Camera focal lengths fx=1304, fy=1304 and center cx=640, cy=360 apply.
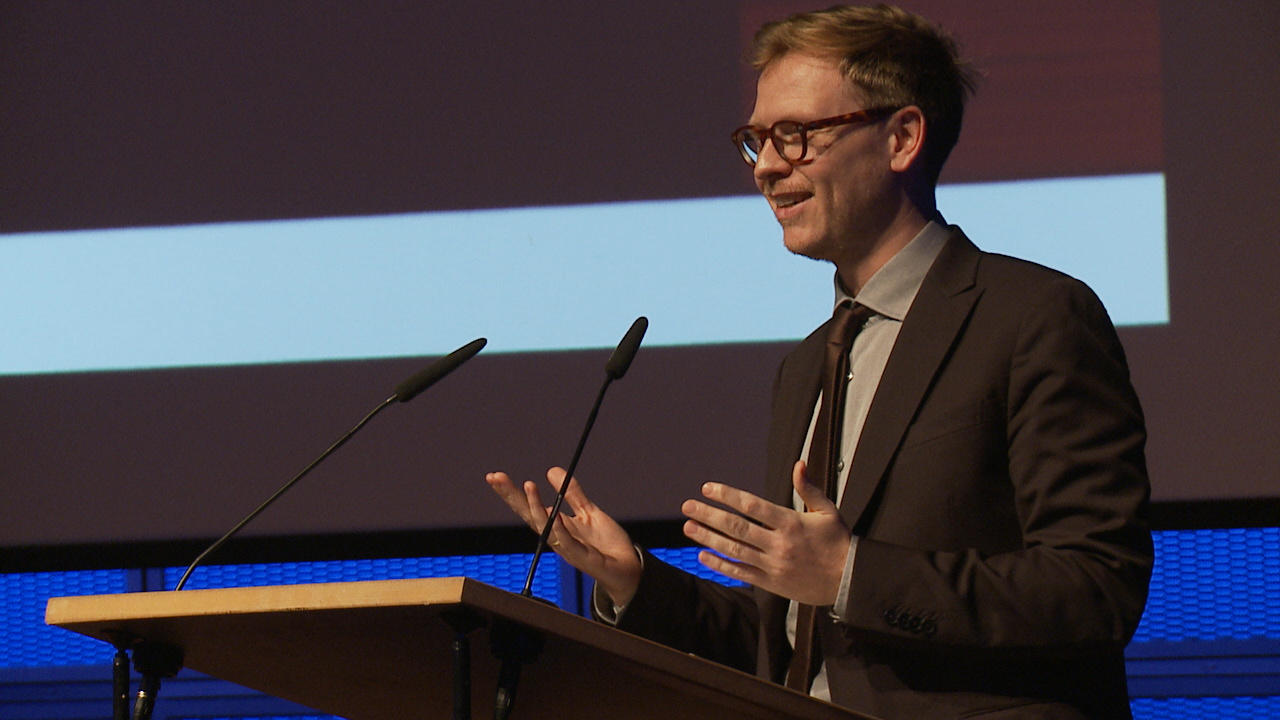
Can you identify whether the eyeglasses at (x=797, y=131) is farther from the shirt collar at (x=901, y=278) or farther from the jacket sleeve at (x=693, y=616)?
the jacket sleeve at (x=693, y=616)

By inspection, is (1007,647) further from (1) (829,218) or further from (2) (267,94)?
(2) (267,94)

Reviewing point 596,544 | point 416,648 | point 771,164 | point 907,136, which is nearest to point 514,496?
point 596,544

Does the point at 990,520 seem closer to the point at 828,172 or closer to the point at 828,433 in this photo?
the point at 828,433

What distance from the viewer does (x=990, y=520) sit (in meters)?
1.65

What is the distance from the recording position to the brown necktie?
1704 millimetres

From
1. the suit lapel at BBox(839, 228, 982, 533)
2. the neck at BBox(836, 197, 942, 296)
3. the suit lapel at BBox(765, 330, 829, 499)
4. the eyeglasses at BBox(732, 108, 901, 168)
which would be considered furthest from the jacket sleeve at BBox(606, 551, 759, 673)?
the eyeglasses at BBox(732, 108, 901, 168)

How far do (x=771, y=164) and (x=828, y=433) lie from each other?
1.38 feet

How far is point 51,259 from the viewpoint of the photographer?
10.8 ft

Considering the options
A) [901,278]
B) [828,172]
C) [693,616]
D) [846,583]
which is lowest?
[693,616]

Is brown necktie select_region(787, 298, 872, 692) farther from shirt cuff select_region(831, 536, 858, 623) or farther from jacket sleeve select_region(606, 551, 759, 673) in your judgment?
shirt cuff select_region(831, 536, 858, 623)

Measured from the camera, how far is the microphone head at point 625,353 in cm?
167

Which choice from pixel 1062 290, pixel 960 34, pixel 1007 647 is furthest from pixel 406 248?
pixel 1007 647

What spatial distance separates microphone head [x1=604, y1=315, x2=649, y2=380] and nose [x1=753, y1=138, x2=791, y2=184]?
1.18 feet

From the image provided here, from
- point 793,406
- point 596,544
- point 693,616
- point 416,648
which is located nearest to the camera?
point 416,648
